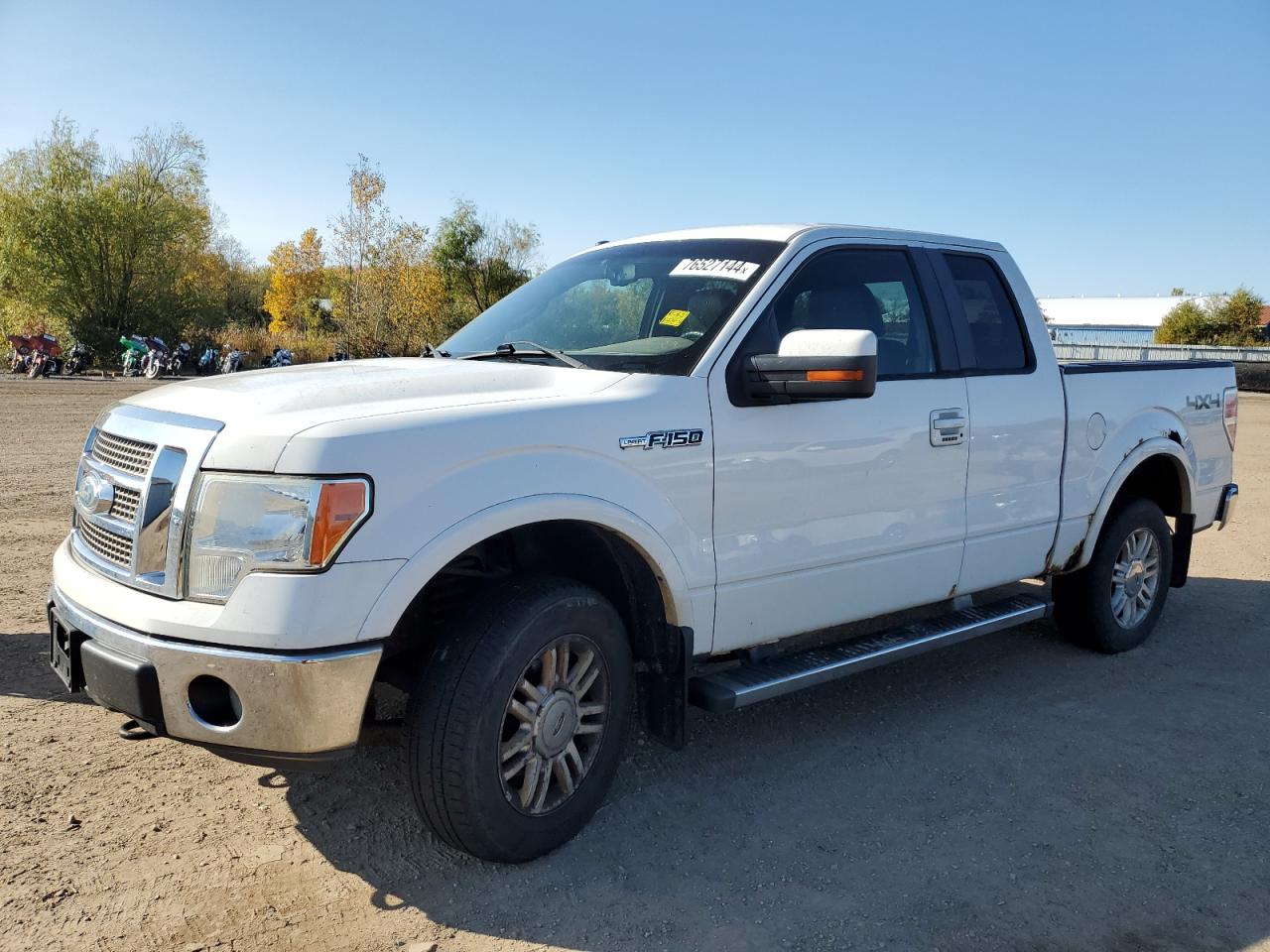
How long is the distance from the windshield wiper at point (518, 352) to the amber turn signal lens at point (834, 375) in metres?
0.92

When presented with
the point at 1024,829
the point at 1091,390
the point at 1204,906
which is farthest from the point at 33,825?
the point at 1091,390

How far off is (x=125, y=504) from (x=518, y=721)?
52.8 inches

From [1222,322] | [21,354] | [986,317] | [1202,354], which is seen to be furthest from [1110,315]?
[986,317]

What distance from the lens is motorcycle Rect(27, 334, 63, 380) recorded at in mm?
30031

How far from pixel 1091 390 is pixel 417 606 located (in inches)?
140

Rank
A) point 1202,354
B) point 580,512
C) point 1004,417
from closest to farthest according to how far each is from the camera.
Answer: point 580,512 → point 1004,417 → point 1202,354

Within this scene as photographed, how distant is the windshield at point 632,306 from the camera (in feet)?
12.1

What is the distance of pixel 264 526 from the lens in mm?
2646

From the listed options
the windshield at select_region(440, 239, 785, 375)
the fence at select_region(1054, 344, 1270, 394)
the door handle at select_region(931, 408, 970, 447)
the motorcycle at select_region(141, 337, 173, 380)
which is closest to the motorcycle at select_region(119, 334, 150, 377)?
the motorcycle at select_region(141, 337, 173, 380)

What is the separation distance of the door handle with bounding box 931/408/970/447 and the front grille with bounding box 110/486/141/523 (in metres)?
2.94

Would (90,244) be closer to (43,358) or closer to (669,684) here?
(43,358)

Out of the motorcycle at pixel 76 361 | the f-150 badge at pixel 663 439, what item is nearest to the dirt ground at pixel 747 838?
the f-150 badge at pixel 663 439

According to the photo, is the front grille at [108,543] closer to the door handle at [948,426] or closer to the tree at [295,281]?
the door handle at [948,426]

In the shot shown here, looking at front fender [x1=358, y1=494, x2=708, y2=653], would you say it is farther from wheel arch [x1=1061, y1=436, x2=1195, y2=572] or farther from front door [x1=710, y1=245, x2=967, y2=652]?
wheel arch [x1=1061, y1=436, x2=1195, y2=572]
